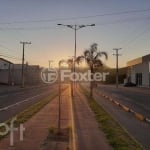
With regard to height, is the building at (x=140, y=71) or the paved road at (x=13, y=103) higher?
the building at (x=140, y=71)

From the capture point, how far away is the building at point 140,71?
98.4m

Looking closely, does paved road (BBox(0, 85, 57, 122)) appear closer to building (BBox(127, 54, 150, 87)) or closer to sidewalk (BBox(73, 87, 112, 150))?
sidewalk (BBox(73, 87, 112, 150))

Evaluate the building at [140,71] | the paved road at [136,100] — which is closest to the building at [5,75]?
the building at [140,71]

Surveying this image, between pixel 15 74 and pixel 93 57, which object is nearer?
pixel 93 57

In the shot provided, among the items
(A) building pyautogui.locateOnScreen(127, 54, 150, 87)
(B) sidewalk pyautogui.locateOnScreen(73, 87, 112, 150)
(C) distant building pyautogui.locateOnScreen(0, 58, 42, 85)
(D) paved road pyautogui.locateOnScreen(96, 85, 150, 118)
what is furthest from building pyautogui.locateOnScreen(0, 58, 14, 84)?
(B) sidewalk pyautogui.locateOnScreen(73, 87, 112, 150)

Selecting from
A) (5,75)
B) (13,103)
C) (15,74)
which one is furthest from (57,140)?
(15,74)

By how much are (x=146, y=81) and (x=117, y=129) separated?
276ft

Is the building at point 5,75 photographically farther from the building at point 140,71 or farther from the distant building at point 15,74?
the building at point 140,71

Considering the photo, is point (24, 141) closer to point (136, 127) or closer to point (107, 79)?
point (136, 127)

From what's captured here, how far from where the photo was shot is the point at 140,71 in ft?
363

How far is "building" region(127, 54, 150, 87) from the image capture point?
9845cm

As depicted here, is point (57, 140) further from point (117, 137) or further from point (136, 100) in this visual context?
point (136, 100)

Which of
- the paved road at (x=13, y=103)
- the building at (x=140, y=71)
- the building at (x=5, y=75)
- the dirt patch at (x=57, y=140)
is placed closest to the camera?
the dirt patch at (x=57, y=140)

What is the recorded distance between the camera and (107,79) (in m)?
163
